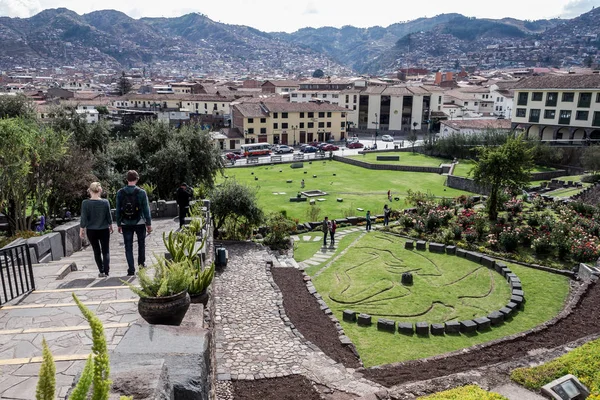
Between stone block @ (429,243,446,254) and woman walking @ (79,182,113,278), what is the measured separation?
17.2m

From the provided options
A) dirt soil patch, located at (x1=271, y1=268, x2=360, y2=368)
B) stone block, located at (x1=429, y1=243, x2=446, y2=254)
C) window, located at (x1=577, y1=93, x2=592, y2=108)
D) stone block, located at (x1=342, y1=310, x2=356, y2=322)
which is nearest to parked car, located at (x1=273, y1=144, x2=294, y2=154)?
window, located at (x1=577, y1=93, x2=592, y2=108)

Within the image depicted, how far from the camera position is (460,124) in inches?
2790

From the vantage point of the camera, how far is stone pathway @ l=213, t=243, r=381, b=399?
1101 centimetres

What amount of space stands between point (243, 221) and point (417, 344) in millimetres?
13651

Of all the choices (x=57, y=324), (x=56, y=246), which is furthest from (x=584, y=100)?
(x=57, y=324)

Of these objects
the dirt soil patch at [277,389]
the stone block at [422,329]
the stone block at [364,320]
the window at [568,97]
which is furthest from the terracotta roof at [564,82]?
the dirt soil patch at [277,389]

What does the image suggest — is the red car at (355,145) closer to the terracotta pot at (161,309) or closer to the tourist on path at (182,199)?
the tourist on path at (182,199)

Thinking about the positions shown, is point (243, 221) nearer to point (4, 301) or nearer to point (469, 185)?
point (4, 301)

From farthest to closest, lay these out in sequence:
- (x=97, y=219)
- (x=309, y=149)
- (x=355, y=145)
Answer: (x=355, y=145), (x=309, y=149), (x=97, y=219)

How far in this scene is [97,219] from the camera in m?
10.1

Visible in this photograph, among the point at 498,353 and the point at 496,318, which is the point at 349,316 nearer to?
the point at 498,353

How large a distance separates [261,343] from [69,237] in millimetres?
7237

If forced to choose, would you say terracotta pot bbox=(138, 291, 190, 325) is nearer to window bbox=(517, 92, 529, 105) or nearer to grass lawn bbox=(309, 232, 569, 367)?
grass lawn bbox=(309, 232, 569, 367)

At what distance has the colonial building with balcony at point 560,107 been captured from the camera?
2176 inches
